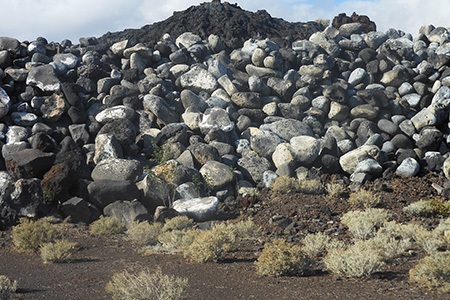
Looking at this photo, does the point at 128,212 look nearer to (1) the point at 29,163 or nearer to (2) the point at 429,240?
(1) the point at 29,163

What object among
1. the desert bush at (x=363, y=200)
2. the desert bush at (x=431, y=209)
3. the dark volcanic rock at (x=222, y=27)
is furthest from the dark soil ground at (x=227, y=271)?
the dark volcanic rock at (x=222, y=27)

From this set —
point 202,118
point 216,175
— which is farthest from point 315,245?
point 202,118

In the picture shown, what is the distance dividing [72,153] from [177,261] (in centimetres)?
779

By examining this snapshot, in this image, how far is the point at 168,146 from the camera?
19.6 m

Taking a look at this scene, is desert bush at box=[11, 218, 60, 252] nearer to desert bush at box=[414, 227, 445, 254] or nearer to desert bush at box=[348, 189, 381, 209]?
desert bush at box=[414, 227, 445, 254]

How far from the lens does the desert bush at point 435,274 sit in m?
8.66

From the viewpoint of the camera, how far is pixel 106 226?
1438cm

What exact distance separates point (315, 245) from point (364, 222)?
2.04m

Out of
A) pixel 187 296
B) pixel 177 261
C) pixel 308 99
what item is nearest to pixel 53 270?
pixel 177 261

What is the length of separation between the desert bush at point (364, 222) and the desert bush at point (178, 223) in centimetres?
378

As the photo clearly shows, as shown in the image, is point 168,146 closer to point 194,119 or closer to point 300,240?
point 194,119

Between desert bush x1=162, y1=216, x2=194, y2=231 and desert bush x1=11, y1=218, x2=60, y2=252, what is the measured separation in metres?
2.59

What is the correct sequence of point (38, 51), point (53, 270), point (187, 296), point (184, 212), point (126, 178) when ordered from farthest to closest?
point (38, 51), point (126, 178), point (184, 212), point (53, 270), point (187, 296)

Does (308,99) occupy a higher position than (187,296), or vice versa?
(308,99)
